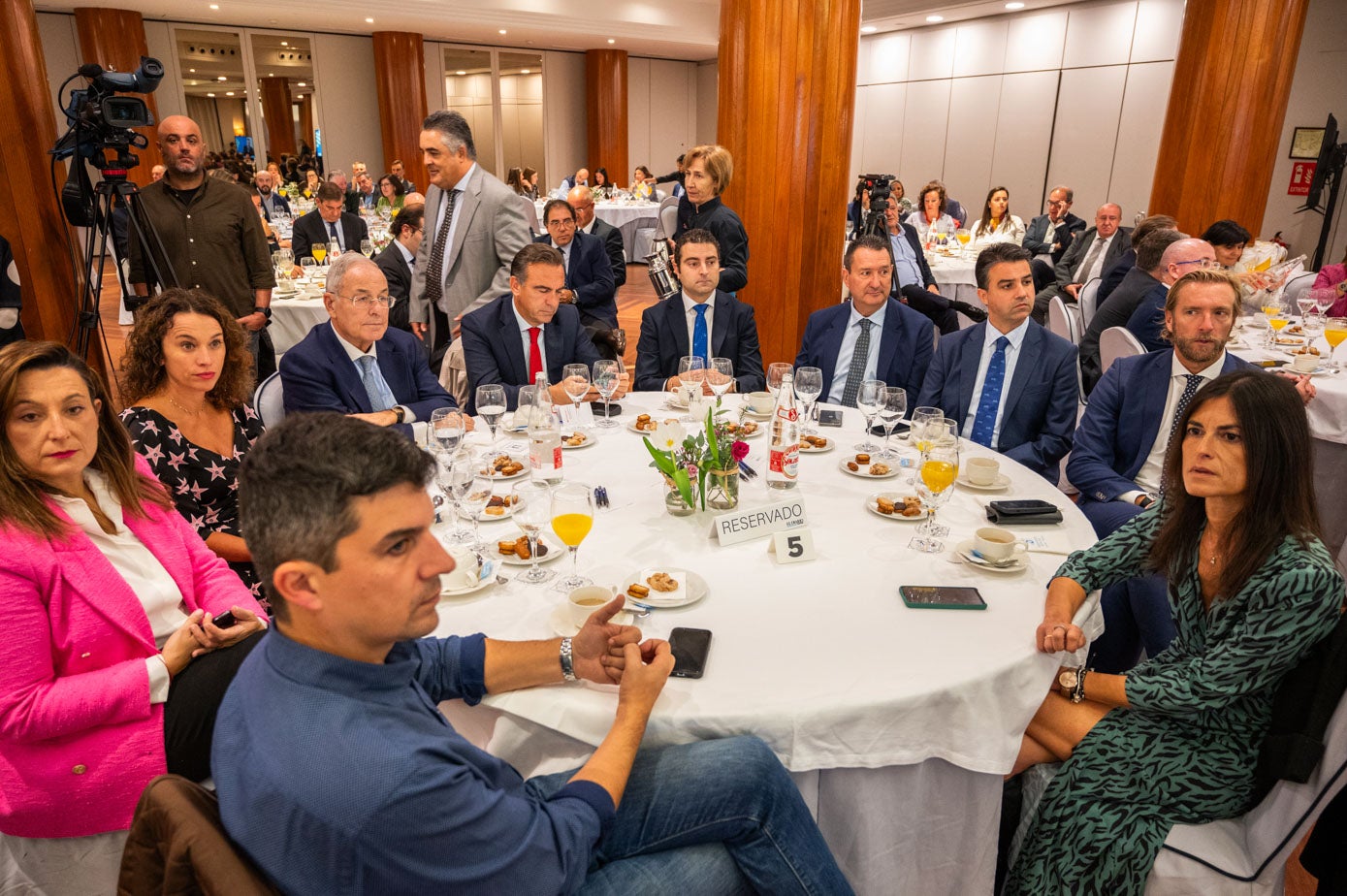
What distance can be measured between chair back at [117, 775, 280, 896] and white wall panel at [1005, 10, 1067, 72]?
12.1 meters

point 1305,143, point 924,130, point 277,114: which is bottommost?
point 1305,143

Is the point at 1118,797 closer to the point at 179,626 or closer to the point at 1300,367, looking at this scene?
the point at 179,626

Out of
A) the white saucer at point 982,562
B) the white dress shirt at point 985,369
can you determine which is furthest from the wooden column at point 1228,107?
the white saucer at point 982,562

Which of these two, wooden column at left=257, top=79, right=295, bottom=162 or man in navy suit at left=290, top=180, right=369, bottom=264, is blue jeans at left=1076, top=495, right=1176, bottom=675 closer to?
man in navy suit at left=290, top=180, right=369, bottom=264

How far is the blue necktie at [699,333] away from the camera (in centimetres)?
378

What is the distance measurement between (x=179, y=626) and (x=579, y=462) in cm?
111

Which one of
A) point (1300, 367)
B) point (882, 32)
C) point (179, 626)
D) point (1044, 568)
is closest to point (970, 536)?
point (1044, 568)

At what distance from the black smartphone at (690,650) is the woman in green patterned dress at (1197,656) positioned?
2.13ft

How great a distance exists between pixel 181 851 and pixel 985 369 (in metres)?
2.96

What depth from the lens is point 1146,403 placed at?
2.87 metres

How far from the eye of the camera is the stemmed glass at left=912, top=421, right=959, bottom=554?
1.91 m

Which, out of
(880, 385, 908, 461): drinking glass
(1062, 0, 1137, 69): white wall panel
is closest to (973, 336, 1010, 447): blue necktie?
(880, 385, 908, 461): drinking glass

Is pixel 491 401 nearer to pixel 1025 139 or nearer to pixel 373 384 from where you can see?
pixel 373 384

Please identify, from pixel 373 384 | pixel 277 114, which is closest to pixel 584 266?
pixel 373 384
